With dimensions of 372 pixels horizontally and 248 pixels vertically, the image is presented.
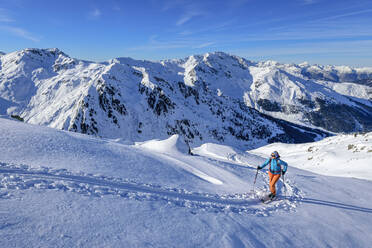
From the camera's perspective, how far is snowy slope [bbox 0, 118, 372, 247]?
4820 millimetres

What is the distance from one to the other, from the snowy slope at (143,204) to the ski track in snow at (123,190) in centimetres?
3

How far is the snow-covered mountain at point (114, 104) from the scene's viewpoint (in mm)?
90438

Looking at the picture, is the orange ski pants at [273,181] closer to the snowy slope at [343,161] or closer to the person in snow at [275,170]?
the person in snow at [275,170]

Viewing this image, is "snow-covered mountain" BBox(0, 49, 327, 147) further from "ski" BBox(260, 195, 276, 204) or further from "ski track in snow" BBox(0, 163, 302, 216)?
"ski" BBox(260, 195, 276, 204)

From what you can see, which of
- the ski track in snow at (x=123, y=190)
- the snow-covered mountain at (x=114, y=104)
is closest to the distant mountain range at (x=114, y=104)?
the snow-covered mountain at (x=114, y=104)

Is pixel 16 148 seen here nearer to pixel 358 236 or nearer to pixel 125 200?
pixel 125 200

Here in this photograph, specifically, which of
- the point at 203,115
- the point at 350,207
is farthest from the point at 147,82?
the point at 350,207

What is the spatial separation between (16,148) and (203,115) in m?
113

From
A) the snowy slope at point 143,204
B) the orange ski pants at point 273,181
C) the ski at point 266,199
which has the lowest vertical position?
the ski at point 266,199

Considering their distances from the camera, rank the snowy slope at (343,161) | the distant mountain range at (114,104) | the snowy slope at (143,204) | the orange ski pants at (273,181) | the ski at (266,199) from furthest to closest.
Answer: the distant mountain range at (114,104) → the snowy slope at (343,161) → the orange ski pants at (273,181) → the ski at (266,199) → the snowy slope at (143,204)

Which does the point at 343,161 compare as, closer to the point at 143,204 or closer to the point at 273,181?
the point at 273,181

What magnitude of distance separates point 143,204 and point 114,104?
312ft

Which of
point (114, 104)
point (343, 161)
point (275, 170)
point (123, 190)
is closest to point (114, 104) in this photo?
→ point (114, 104)

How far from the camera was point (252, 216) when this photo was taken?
24.0 ft
